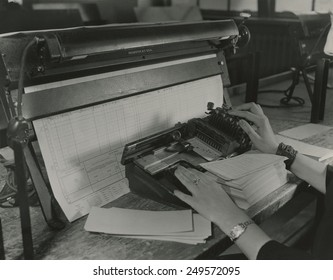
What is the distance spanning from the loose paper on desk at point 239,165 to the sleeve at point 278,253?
0.20 metres

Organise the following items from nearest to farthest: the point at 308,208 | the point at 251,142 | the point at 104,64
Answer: the point at 104,64
the point at 251,142
the point at 308,208

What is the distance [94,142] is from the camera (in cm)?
113

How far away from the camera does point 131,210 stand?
1021 mm

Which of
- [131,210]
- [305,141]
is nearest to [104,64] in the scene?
[131,210]

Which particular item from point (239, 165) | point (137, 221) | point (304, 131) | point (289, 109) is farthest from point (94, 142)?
point (289, 109)

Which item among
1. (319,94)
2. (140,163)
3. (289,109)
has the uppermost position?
(140,163)

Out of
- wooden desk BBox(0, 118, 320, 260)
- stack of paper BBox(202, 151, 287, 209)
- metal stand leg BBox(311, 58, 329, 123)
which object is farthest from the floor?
wooden desk BBox(0, 118, 320, 260)

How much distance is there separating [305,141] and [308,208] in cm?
103

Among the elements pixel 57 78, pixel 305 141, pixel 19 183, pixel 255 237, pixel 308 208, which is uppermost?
pixel 57 78

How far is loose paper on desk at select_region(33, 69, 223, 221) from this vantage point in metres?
1.03

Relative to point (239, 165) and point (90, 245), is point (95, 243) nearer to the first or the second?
point (90, 245)

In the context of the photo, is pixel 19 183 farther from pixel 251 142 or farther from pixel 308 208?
pixel 308 208

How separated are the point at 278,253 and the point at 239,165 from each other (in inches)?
11.3

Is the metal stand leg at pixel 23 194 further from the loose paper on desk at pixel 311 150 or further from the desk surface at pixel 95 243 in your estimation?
the loose paper on desk at pixel 311 150
